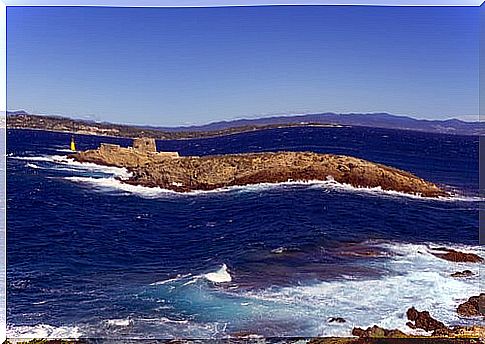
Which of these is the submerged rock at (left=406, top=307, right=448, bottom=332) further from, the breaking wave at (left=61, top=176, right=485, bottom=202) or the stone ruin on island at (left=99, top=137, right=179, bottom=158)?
the stone ruin on island at (left=99, top=137, right=179, bottom=158)

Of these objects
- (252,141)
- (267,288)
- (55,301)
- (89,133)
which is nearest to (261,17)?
(252,141)

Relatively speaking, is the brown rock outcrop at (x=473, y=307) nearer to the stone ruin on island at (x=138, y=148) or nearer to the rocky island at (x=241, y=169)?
the rocky island at (x=241, y=169)

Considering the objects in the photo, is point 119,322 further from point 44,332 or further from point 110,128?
point 110,128

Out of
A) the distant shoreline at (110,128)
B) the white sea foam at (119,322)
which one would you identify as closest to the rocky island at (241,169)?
the distant shoreline at (110,128)

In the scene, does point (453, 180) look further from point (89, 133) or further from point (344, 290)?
point (89, 133)

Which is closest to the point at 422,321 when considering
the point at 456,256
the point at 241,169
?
the point at 456,256

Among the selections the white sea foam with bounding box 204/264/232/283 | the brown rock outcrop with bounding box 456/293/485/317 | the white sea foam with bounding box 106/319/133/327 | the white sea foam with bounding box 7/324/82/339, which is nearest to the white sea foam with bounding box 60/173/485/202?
the white sea foam with bounding box 204/264/232/283
